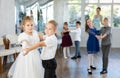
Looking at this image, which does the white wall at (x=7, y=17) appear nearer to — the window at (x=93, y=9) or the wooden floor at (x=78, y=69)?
the wooden floor at (x=78, y=69)

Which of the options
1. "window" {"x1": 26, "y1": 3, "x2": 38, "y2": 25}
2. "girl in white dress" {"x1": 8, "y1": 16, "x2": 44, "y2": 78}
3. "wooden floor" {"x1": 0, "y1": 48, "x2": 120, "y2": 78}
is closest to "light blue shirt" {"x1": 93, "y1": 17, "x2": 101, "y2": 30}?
"wooden floor" {"x1": 0, "y1": 48, "x2": 120, "y2": 78}

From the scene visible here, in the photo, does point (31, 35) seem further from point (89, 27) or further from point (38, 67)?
point (89, 27)

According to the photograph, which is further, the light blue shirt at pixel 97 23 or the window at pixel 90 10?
the window at pixel 90 10

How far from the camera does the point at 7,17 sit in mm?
8688

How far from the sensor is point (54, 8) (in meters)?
12.7

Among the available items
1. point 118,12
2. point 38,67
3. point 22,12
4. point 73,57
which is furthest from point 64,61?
point 118,12

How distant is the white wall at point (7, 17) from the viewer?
8.47m

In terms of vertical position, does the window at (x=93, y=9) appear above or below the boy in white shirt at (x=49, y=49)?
above

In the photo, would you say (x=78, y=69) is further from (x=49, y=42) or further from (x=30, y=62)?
(x=49, y=42)

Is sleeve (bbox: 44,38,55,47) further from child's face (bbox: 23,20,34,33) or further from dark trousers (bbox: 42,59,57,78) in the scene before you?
child's face (bbox: 23,20,34,33)

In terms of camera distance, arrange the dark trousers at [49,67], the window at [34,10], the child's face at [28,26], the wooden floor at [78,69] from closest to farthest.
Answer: the dark trousers at [49,67] < the child's face at [28,26] < the wooden floor at [78,69] < the window at [34,10]

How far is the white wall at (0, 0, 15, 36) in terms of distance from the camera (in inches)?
333

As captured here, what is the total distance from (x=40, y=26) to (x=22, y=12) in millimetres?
1446

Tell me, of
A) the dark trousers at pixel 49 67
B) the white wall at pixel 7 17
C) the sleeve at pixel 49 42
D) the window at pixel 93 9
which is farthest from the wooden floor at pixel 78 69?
the window at pixel 93 9
